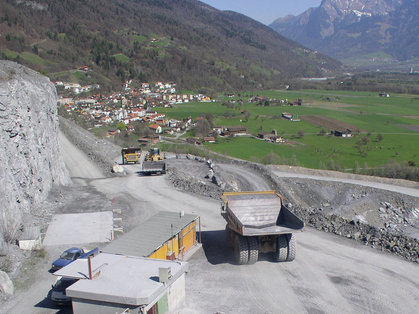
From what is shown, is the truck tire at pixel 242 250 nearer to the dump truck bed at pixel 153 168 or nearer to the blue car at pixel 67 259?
the blue car at pixel 67 259

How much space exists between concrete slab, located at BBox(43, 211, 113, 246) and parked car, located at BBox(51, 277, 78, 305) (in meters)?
4.80

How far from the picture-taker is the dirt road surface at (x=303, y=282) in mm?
10492

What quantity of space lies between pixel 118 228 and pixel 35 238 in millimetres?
3504

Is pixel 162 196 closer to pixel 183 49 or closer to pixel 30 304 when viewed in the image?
pixel 30 304

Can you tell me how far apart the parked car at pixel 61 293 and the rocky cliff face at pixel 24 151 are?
15.5 ft

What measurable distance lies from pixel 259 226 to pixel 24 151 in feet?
39.8

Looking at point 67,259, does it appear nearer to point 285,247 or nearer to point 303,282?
point 285,247

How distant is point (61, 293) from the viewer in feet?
34.0

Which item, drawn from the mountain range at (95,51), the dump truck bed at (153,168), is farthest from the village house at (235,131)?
the mountain range at (95,51)

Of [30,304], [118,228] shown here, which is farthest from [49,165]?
[30,304]

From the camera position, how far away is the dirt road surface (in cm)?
1049

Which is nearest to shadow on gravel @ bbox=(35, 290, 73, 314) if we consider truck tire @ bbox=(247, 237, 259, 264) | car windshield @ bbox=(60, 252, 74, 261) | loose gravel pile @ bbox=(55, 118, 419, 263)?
car windshield @ bbox=(60, 252, 74, 261)

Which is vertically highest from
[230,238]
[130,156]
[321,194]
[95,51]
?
[95,51]

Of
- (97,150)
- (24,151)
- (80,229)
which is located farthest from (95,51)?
(80,229)
